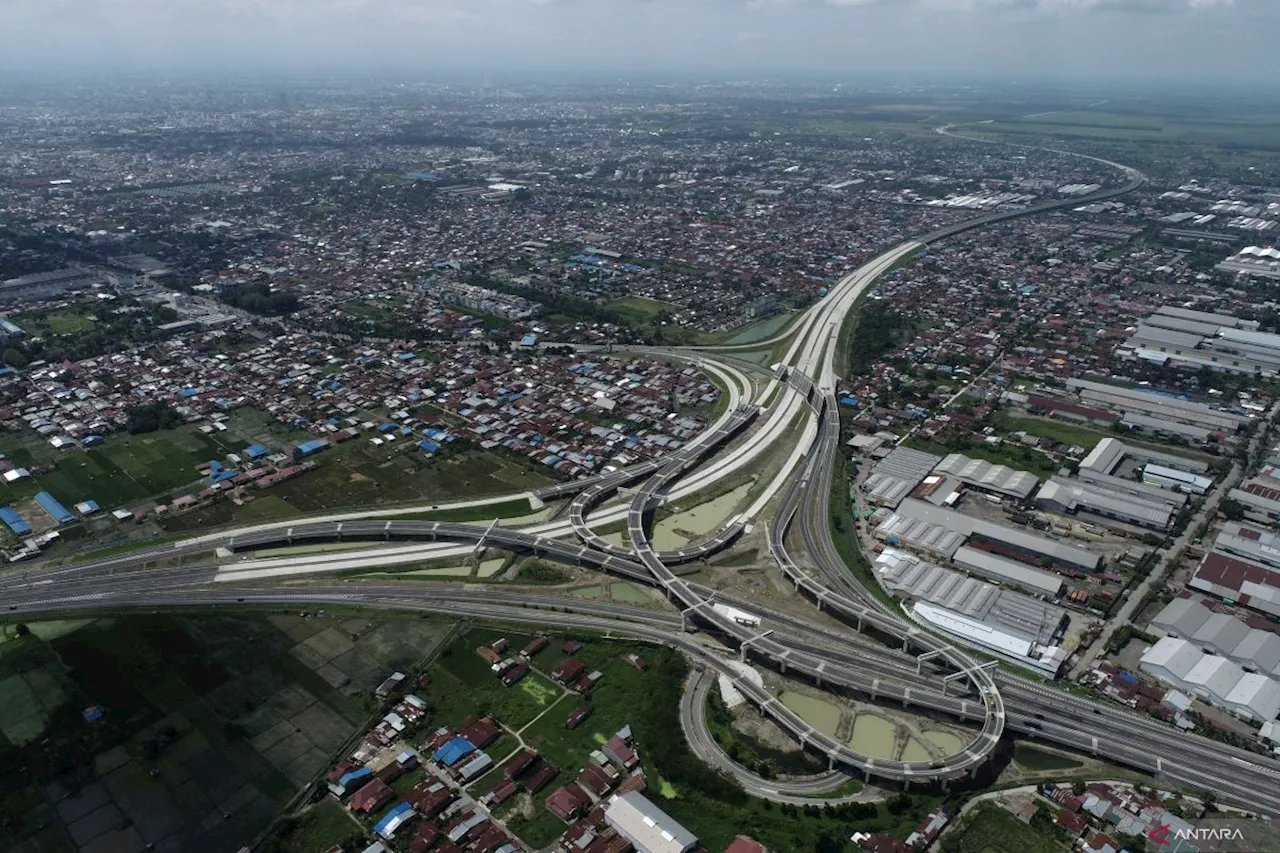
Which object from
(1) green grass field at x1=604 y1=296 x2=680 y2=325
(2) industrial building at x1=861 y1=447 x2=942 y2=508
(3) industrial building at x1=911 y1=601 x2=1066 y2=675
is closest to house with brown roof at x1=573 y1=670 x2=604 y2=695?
(3) industrial building at x1=911 y1=601 x2=1066 y2=675

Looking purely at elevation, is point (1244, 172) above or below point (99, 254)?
above

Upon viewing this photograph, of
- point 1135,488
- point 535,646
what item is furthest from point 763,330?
point 535,646

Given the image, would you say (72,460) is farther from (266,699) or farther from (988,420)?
(988,420)

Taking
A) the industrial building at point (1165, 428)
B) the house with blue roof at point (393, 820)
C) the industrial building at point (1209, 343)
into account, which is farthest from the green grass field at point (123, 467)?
the industrial building at point (1209, 343)

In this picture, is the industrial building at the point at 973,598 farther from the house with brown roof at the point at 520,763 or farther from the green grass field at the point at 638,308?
the green grass field at the point at 638,308

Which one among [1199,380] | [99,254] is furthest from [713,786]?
[99,254]
